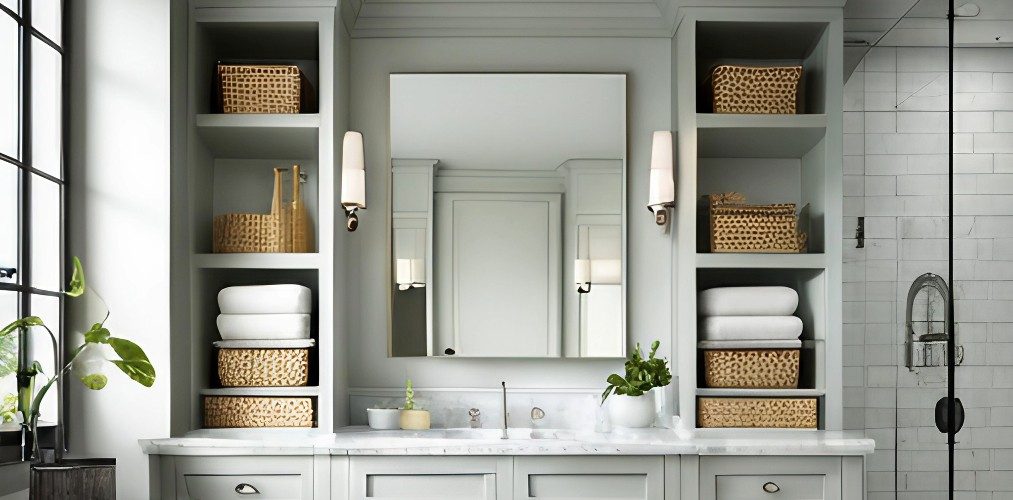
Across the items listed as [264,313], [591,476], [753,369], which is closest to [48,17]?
[264,313]

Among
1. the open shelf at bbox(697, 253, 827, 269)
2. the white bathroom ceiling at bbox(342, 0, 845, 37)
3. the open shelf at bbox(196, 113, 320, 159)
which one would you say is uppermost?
the white bathroom ceiling at bbox(342, 0, 845, 37)

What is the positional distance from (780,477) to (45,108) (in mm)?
2617

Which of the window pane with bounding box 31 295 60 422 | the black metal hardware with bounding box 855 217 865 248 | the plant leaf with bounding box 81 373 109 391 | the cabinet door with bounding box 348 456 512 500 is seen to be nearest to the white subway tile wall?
the black metal hardware with bounding box 855 217 865 248

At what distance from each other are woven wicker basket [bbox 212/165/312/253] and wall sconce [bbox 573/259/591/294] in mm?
1019

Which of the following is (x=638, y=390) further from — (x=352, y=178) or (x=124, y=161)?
(x=124, y=161)

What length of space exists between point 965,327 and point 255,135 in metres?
2.36

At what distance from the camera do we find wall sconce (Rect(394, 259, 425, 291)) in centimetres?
356

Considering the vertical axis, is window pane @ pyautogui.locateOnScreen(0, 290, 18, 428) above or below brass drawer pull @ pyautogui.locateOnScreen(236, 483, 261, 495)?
above

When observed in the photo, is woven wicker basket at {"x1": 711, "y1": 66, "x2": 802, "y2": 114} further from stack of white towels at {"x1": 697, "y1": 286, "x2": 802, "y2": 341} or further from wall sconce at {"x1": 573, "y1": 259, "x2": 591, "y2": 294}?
wall sconce at {"x1": 573, "y1": 259, "x2": 591, "y2": 294}

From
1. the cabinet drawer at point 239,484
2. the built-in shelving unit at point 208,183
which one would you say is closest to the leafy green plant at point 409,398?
the built-in shelving unit at point 208,183

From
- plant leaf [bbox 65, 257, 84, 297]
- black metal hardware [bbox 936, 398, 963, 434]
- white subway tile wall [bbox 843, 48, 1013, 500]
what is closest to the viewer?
white subway tile wall [bbox 843, 48, 1013, 500]

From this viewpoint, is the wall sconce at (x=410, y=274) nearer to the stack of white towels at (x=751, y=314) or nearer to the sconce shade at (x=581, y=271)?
the sconce shade at (x=581, y=271)

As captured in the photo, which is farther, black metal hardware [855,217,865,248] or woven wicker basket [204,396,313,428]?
woven wicker basket [204,396,313,428]

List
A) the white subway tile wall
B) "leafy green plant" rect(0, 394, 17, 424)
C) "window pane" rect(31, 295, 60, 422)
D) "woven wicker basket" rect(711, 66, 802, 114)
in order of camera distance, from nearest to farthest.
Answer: the white subway tile wall → "leafy green plant" rect(0, 394, 17, 424) → "window pane" rect(31, 295, 60, 422) → "woven wicker basket" rect(711, 66, 802, 114)
